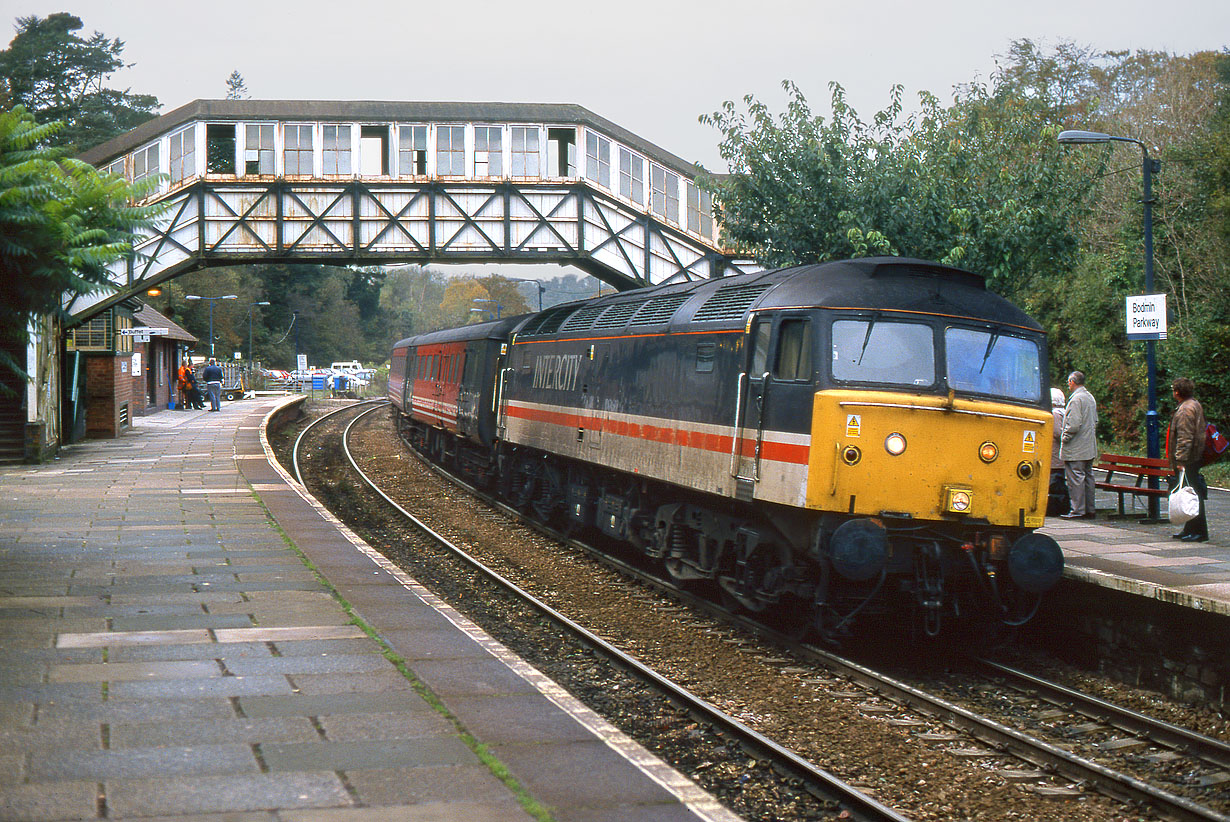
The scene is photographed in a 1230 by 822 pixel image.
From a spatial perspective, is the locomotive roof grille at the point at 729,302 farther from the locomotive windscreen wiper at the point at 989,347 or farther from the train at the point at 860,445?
the locomotive windscreen wiper at the point at 989,347

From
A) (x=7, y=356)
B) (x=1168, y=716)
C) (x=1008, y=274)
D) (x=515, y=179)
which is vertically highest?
(x=515, y=179)

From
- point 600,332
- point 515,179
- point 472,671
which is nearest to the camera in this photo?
point 472,671

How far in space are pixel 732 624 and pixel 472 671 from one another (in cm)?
350

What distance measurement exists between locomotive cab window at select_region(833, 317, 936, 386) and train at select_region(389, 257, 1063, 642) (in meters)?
0.01

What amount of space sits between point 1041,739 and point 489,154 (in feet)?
74.8

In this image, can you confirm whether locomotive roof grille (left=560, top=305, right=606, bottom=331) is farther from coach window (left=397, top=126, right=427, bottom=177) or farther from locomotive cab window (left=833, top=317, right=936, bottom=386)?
coach window (left=397, top=126, right=427, bottom=177)

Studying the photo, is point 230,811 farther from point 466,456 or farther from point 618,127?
point 618,127

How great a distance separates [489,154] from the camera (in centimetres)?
2781

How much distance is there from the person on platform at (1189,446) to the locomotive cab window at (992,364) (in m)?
2.98

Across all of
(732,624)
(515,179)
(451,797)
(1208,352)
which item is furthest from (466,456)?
(451,797)

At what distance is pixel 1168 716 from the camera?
8047 mm

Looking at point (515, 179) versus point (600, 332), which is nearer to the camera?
point (600, 332)

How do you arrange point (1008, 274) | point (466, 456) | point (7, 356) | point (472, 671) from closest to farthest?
point (472, 671) → point (7, 356) → point (1008, 274) → point (466, 456)

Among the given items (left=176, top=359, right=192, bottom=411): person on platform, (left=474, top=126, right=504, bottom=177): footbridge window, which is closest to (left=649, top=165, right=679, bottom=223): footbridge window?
(left=474, top=126, right=504, bottom=177): footbridge window
